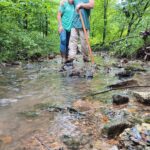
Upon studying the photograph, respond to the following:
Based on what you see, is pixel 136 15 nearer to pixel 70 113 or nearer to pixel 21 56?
pixel 21 56

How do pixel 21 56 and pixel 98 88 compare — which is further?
pixel 21 56

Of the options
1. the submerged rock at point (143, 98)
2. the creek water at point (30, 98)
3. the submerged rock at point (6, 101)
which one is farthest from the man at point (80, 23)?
the submerged rock at point (143, 98)

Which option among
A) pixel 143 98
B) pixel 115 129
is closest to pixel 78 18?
pixel 143 98

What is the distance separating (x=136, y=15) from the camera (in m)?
13.9

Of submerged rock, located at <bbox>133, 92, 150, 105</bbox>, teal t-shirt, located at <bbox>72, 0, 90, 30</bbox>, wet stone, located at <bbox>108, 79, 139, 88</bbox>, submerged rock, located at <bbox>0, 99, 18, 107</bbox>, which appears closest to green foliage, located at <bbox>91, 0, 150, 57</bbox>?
teal t-shirt, located at <bbox>72, 0, 90, 30</bbox>

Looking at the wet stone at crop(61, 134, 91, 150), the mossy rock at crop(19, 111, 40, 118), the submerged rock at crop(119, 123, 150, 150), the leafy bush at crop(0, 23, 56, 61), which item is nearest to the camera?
the submerged rock at crop(119, 123, 150, 150)

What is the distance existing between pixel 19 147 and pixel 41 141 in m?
0.20

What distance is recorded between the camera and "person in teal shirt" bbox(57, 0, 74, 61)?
8180 millimetres

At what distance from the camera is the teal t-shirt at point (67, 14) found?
Answer: 26.7 ft

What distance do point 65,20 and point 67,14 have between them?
0.58 ft

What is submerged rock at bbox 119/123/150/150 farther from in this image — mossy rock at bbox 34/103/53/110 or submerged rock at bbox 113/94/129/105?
mossy rock at bbox 34/103/53/110

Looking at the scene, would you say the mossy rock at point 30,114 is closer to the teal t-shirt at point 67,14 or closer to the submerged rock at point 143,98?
the submerged rock at point 143,98

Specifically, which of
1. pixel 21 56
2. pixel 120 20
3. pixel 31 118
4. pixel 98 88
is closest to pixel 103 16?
pixel 120 20

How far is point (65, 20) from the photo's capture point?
327 inches
